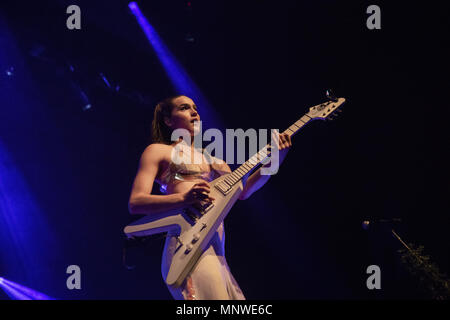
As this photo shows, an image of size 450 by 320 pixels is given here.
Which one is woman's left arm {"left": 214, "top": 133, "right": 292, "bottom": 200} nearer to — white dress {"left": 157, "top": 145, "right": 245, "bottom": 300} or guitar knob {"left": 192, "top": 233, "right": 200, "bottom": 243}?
white dress {"left": 157, "top": 145, "right": 245, "bottom": 300}

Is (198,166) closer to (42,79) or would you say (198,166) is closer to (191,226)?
(191,226)

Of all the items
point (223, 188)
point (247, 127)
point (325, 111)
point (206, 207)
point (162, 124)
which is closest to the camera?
point (206, 207)

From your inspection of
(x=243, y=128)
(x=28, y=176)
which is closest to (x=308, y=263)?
(x=243, y=128)

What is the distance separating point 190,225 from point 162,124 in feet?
4.19

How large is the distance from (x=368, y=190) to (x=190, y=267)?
9.06 ft

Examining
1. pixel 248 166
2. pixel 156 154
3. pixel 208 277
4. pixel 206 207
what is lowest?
pixel 208 277

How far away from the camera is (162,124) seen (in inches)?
111

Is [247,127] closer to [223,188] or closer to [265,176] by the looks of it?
[265,176]

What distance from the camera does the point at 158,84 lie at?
5.05m

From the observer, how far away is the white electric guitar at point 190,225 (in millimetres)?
1689

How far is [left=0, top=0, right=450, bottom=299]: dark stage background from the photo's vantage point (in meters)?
3.46

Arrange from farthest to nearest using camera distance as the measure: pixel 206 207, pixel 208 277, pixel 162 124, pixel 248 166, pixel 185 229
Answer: pixel 162 124, pixel 248 166, pixel 206 207, pixel 185 229, pixel 208 277

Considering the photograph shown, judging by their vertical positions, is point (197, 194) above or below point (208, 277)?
above

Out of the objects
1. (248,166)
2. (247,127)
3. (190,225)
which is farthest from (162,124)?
(247,127)
